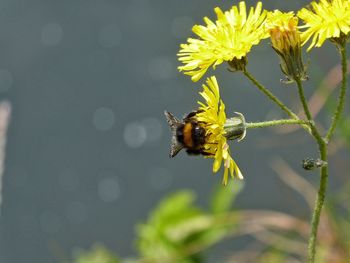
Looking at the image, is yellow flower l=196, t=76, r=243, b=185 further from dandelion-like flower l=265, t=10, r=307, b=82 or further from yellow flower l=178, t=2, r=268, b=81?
dandelion-like flower l=265, t=10, r=307, b=82

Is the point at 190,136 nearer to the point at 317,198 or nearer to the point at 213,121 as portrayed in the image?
the point at 213,121

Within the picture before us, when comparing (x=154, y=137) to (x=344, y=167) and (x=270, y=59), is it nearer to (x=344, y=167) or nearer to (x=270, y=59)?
(x=270, y=59)

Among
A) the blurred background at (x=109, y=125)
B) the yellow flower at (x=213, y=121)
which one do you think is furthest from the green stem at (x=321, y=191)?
the blurred background at (x=109, y=125)

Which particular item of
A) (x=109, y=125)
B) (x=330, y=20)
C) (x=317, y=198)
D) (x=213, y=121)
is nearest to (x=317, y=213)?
(x=317, y=198)

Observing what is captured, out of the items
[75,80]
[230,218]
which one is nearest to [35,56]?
[75,80]

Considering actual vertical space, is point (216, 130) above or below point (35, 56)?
below

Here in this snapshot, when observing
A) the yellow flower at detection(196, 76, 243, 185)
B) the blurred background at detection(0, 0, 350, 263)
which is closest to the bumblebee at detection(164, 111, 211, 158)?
the yellow flower at detection(196, 76, 243, 185)
